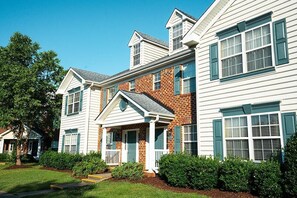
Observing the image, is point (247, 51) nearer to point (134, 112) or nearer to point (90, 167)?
point (134, 112)

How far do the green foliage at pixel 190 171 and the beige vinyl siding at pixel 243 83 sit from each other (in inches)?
39.7

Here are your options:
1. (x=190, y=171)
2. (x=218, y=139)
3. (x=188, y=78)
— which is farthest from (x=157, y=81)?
(x=190, y=171)

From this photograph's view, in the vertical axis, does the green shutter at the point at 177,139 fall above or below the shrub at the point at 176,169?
above

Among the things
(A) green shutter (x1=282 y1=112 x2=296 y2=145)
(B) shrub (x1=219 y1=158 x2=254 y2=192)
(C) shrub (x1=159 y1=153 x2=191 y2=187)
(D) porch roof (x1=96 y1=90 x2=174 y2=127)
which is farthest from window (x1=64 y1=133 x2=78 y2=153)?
(A) green shutter (x1=282 y1=112 x2=296 y2=145)

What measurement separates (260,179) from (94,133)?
14.1 m

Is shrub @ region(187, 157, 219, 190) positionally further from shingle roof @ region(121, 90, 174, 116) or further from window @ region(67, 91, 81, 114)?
window @ region(67, 91, 81, 114)

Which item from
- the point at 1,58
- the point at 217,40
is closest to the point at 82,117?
the point at 1,58

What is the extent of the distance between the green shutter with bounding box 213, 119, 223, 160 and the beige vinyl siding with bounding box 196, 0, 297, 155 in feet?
0.71

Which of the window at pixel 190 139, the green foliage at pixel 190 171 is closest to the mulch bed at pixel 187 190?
the green foliage at pixel 190 171

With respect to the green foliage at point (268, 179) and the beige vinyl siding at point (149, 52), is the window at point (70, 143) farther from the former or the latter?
the green foliage at point (268, 179)

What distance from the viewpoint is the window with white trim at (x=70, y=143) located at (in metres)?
20.7

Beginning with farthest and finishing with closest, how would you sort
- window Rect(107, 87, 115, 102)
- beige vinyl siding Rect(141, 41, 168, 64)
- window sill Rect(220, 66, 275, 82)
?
window Rect(107, 87, 115, 102) < beige vinyl siding Rect(141, 41, 168, 64) < window sill Rect(220, 66, 275, 82)

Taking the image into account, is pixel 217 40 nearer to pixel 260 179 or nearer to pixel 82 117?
pixel 260 179

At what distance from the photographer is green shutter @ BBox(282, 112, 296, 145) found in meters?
8.53
